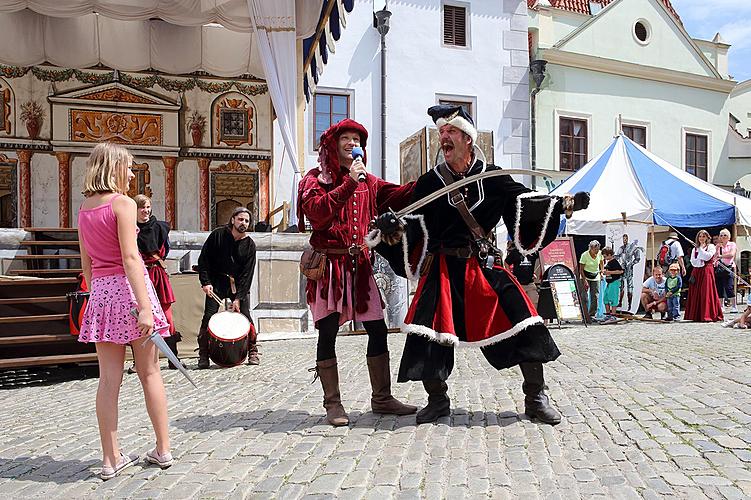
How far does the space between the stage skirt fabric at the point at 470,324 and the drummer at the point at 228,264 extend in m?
3.70

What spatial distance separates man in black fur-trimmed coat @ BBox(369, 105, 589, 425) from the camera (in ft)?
13.1

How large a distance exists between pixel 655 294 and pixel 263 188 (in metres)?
8.08

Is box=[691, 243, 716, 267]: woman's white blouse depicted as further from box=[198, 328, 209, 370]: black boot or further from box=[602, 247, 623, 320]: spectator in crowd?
box=[198, 328, 209, 370]: black boot

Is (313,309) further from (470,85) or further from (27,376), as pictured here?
(470,85)

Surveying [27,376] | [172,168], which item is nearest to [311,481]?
[27,376]

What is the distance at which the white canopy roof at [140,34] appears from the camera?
11.8 meters

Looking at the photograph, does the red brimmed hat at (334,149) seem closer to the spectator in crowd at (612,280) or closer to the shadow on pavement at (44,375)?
the shadow on pavement at (44,375)

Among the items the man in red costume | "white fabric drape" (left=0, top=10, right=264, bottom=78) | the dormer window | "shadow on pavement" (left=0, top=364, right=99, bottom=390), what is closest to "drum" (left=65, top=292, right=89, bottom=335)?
"shadow on pavement" (left=0, top=364, right=99, bottom=390)

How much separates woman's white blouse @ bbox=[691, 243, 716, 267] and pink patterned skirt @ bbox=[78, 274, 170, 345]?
Result: 11.3 m

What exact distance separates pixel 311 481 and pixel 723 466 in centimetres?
176

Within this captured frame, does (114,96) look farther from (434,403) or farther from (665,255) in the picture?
(434,403)

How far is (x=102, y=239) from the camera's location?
3312 mm

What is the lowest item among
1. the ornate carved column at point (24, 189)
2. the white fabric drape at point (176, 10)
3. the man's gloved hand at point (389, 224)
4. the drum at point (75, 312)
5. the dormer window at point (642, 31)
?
the drum at point (75, 312)

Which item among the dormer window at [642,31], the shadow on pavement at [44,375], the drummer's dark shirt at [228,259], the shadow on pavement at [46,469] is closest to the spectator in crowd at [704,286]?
the drummer's dark shirt at [228,259]
